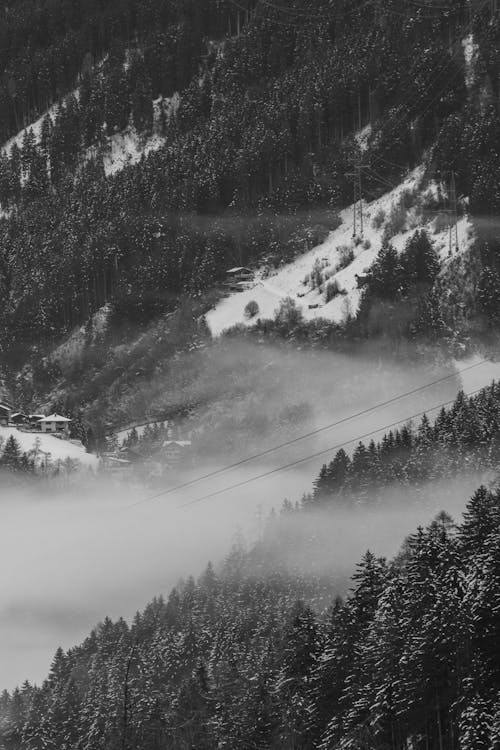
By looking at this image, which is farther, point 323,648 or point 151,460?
point 151,460

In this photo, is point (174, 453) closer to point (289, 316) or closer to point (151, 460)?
point (151, 460)

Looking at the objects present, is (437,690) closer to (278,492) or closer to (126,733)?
(126,733)

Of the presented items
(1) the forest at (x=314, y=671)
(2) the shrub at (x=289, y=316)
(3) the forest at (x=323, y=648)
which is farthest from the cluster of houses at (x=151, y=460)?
(1) the forest at (x=314, y=671)

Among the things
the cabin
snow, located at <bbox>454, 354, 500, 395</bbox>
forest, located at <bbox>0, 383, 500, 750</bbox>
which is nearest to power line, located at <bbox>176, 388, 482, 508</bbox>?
snow, located at <bbox>454, 354, 500, 395</bbox>

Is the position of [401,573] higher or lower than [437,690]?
higher

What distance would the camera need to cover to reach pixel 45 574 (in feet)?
576

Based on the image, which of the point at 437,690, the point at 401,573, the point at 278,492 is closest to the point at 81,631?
the point at 278,492

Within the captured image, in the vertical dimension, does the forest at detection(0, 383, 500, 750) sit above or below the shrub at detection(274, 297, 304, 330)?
below

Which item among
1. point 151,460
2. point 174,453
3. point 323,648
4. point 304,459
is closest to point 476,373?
point 304,459

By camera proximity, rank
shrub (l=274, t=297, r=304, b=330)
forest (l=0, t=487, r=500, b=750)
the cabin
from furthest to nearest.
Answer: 1. shrub (l=274, t=297, r=304, b=330)
2. the cabin
3. forest (l=0, t=487, r=500, b=750)

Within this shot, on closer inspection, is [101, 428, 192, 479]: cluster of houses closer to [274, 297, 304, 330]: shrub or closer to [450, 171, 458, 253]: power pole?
[274, 297, 304, 330]: shrub

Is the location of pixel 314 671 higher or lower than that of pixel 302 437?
lower

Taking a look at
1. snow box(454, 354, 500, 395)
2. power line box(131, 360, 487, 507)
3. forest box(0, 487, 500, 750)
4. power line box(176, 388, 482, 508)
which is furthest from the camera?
power line box(131, 360, 487, 507)

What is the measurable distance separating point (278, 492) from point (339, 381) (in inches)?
814
